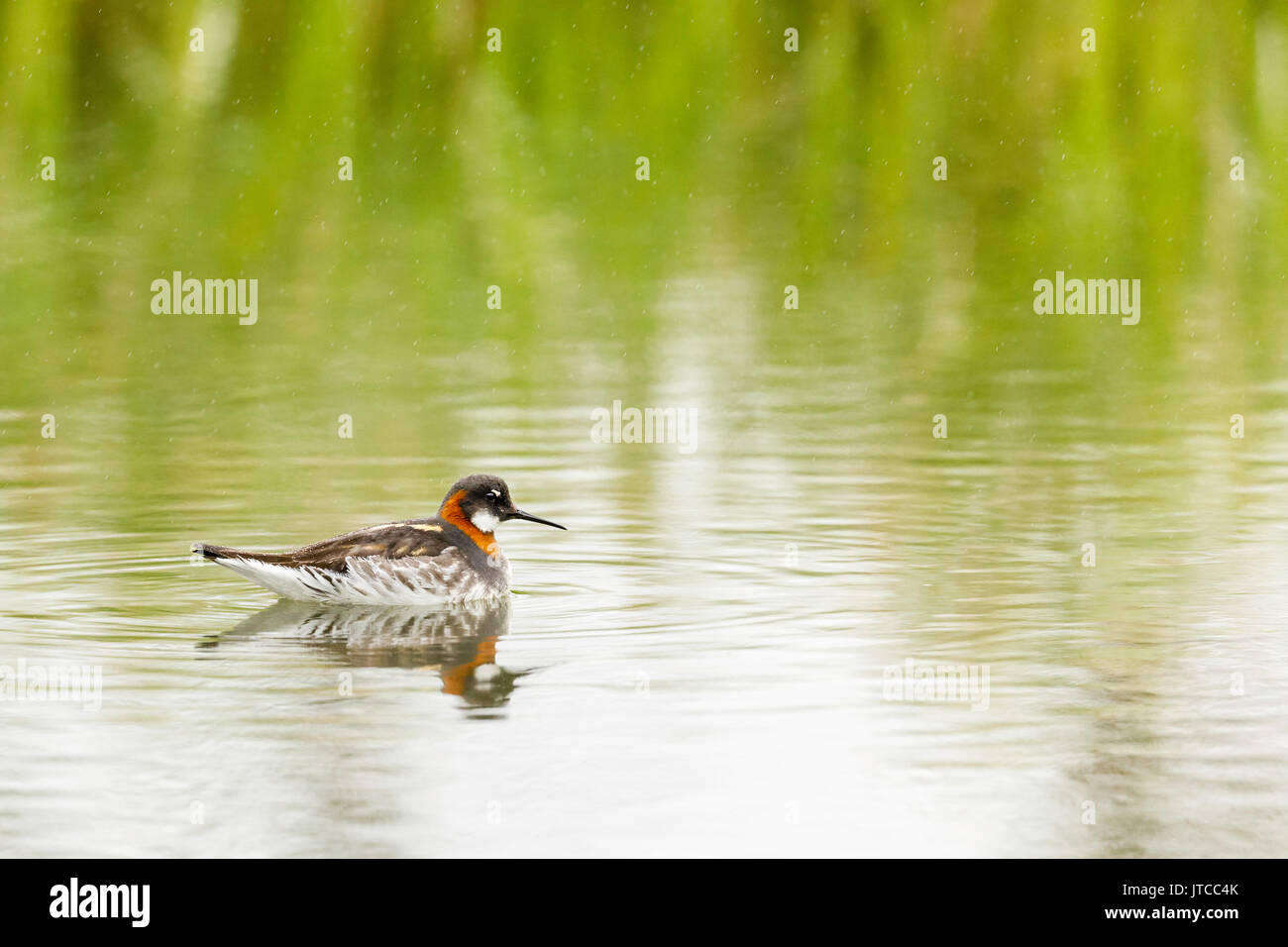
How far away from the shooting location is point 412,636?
13031 millimetres

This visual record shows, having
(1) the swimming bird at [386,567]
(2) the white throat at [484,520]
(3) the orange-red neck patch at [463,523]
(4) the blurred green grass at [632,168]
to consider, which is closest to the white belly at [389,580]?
(1) the swimming bird at [386,567]

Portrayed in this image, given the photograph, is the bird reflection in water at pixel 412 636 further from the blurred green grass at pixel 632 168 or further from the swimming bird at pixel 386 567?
the blurred green grass at pixel 632 168

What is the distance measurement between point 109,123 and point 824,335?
1661 centimetres

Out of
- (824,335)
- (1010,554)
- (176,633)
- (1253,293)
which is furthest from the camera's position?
(1253,293)

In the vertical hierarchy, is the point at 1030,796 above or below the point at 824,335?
below

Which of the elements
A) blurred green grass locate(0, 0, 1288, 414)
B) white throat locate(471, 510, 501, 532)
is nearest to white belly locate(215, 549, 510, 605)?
white throat locate(471, 510, 501, 532)

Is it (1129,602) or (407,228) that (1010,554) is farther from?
(407,228)

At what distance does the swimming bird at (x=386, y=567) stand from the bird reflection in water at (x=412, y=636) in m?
0.10

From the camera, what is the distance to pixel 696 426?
19.4 m

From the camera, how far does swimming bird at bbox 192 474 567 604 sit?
13.6 meters

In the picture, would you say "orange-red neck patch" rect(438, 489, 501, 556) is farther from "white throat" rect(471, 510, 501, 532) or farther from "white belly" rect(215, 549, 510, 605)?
"white belly" rect(215, 549, 510, 605)

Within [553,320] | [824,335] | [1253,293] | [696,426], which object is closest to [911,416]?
[696,426]

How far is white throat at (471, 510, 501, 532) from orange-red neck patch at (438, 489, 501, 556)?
2cm

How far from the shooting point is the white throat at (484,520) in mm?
14531
